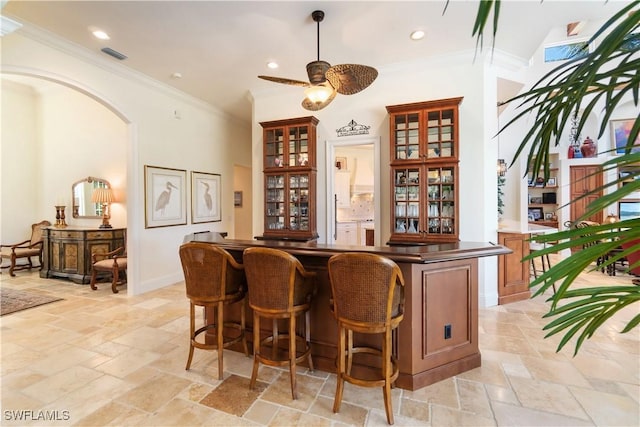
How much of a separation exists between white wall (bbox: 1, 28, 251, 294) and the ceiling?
250 mm

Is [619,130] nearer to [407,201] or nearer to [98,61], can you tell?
[407,201]

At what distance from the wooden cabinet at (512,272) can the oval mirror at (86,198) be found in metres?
6.85

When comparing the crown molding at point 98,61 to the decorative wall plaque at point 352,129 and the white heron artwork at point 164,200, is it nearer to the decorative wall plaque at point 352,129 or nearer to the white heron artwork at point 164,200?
the white heron artwork at point 164,200

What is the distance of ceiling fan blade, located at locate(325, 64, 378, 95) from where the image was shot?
264 cm

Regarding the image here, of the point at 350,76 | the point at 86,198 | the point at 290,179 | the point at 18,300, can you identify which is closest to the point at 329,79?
the point at 350,76

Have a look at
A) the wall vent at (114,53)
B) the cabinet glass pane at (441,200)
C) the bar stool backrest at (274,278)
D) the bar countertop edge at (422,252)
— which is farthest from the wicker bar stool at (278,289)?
the wall vent at (114,53)

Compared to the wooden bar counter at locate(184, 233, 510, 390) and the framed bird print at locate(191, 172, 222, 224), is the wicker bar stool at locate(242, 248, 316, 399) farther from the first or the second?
the framed bird print at locate(191, 172, 222, 224)

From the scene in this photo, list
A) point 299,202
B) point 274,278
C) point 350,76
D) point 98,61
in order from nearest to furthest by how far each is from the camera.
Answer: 1. point 274,278
2. point 350,76
3. point 98,61
4. point 299,202

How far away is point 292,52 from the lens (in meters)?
3.90

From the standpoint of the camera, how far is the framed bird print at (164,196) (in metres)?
4.76

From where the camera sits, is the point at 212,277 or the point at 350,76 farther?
the point at 350,76

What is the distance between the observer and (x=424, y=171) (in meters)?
3.96

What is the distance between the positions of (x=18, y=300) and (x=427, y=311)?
18.3 ft

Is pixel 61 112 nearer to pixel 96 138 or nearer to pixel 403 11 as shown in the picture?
pixel 96 138
